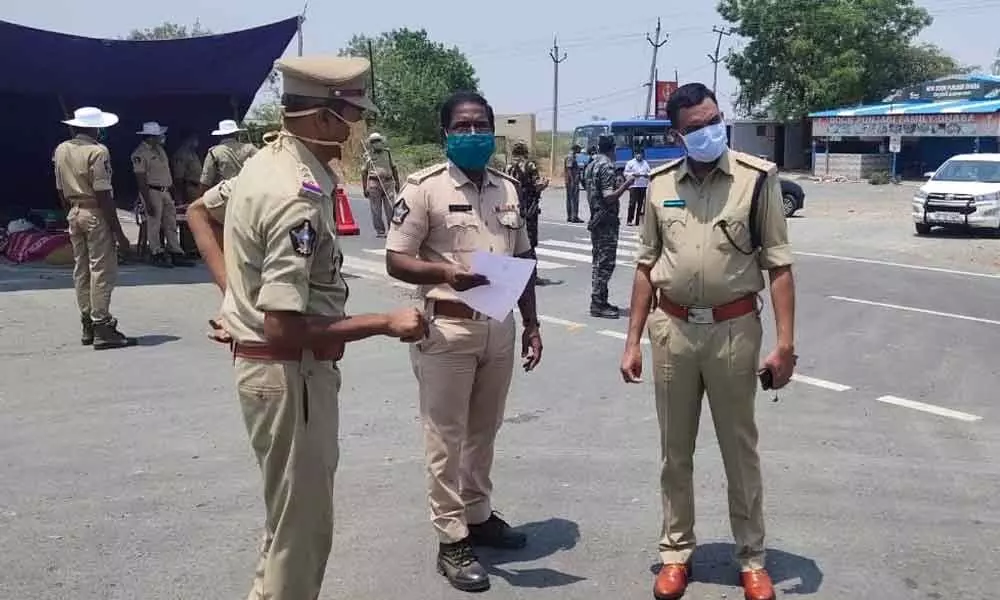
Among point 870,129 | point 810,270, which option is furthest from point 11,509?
point 870,129

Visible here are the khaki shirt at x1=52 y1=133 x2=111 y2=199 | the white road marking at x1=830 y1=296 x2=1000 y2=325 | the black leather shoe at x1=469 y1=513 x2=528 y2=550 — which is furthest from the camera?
the white road marking at x1=830 y1=296 x2=1000 y2=325

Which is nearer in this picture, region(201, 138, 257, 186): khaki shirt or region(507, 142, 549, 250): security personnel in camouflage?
region(201, 138, 257, 186): khaki shirt

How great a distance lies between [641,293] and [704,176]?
0.53 metres

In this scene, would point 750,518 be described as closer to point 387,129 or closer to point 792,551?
point 792,551

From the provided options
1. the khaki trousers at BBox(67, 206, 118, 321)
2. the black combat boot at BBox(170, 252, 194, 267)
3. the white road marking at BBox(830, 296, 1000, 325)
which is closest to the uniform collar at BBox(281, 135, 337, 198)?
the khaki trousers at BBox(67, 206, 118, 321)

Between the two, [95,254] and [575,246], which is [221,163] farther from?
[575,246]

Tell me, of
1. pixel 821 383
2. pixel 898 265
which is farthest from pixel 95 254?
pixel 898 265

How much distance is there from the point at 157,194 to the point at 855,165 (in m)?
37.7

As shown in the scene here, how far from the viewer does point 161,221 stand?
1377cm

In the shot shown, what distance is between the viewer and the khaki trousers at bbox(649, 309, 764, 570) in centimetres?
387

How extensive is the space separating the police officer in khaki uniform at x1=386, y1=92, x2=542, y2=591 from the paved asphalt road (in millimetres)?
351

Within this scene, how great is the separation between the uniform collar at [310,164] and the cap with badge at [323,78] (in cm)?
14

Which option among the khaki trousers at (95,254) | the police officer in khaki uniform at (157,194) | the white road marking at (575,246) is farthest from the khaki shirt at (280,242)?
the white road marking at (575,246)

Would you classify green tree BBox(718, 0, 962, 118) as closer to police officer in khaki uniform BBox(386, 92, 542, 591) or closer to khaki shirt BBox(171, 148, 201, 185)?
khaki shirt BBox(171, 148, 201, 185)
